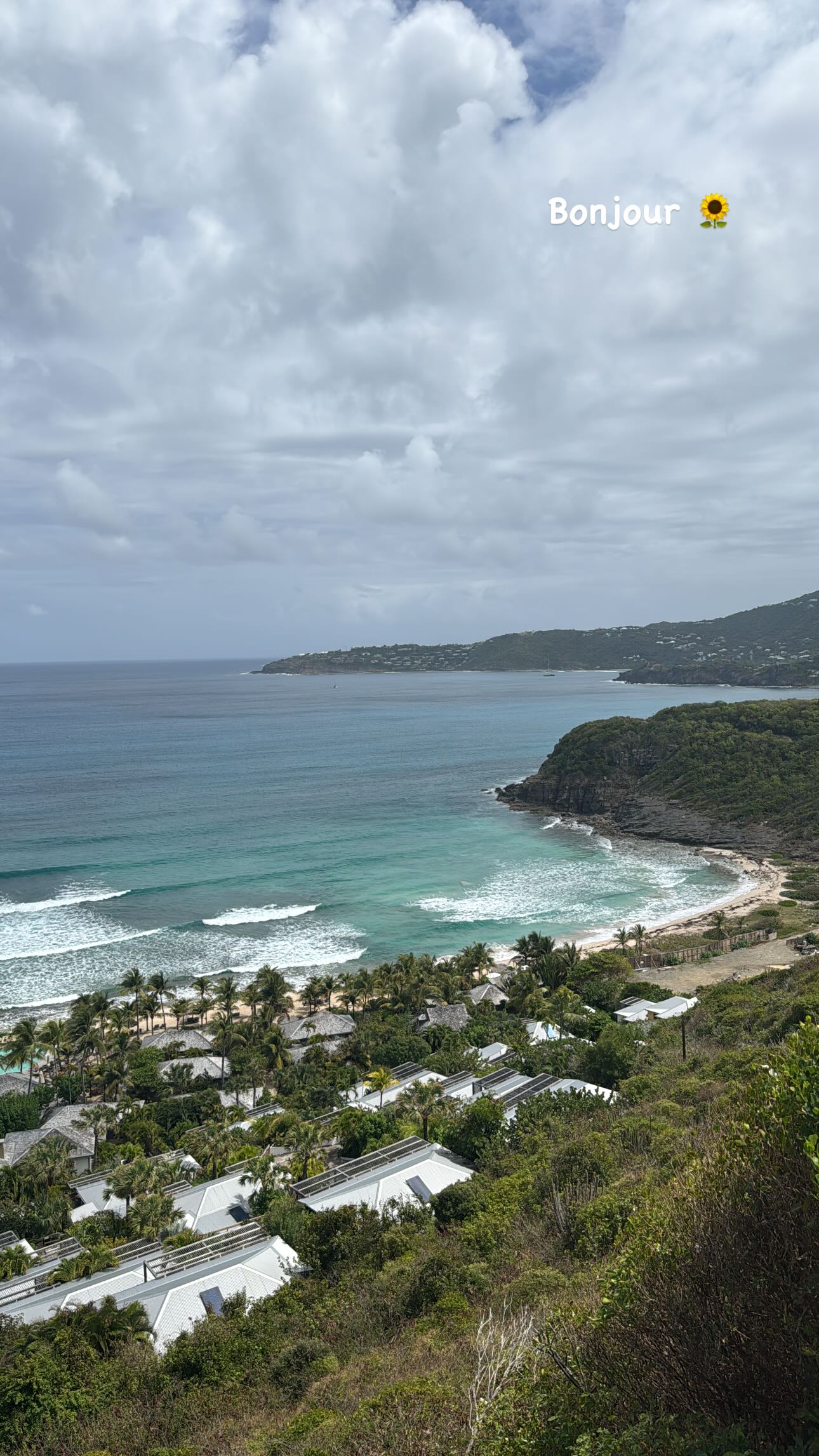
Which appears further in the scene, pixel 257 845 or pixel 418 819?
pixel 418 819

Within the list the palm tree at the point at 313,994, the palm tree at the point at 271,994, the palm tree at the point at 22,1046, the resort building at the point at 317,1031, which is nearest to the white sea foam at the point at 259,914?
the palm tree at the point at 313,994

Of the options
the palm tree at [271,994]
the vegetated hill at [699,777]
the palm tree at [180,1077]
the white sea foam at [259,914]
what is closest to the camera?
the palm tree at [180,1077]

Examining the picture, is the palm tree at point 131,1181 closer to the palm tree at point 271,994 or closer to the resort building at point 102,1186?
the resort building at point 102,1186

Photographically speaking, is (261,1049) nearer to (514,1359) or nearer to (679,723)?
(514,1359)

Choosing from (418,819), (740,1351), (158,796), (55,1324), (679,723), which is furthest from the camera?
(679,723)

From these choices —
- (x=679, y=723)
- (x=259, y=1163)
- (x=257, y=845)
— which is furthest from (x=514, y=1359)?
(x=679, y=723)
